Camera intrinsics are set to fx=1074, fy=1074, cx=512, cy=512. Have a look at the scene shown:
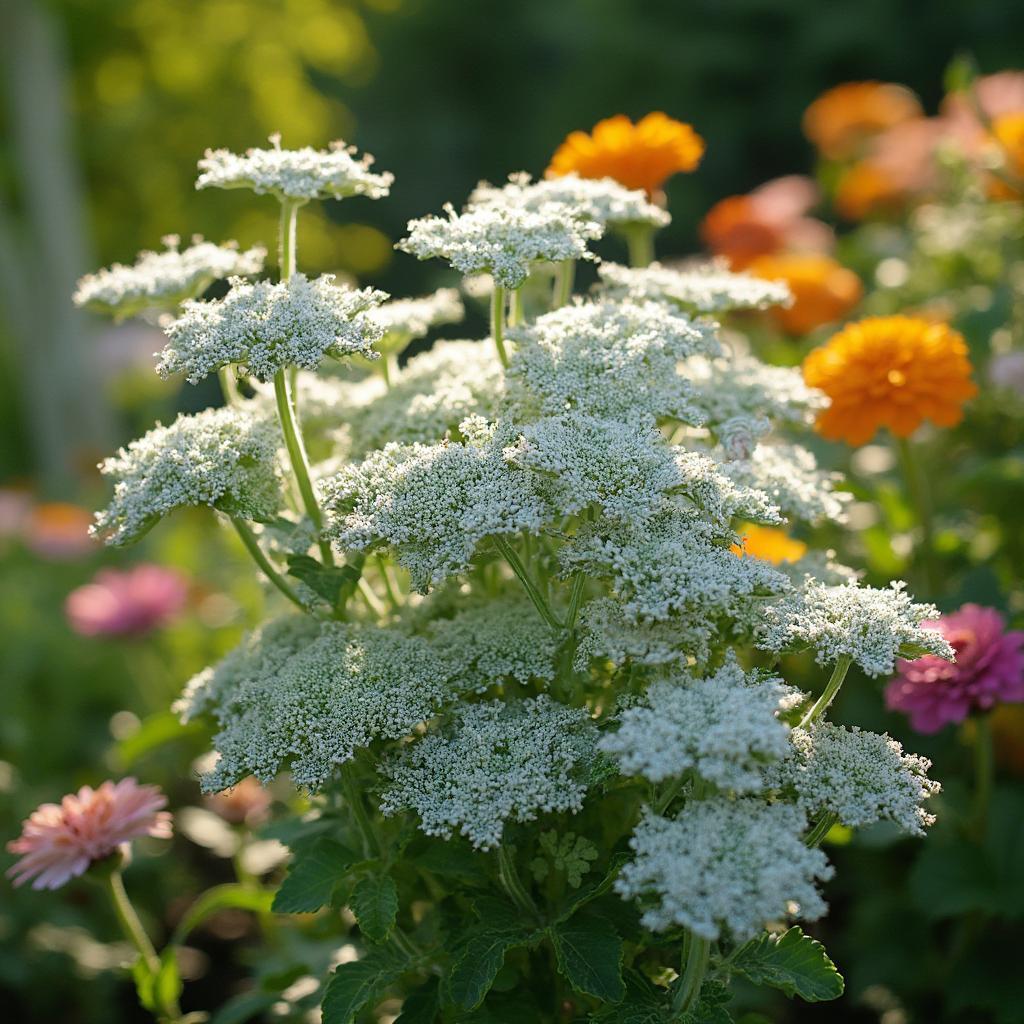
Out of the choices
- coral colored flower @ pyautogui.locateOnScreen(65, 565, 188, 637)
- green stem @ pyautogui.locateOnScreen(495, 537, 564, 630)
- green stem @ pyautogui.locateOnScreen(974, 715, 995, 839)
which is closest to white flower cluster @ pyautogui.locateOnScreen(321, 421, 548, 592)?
green stem @ pyautogui.locateOnScreen(495, 537, 564, 630)

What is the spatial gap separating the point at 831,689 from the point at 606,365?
1.04 feet

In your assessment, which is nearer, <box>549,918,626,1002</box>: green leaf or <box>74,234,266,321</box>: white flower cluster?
<box>549,918,626,1002</box>: green leaf

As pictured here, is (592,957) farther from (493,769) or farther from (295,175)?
(295,175)

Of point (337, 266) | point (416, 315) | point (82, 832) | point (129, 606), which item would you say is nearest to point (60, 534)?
point (129, 606)

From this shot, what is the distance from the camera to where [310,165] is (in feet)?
3.10

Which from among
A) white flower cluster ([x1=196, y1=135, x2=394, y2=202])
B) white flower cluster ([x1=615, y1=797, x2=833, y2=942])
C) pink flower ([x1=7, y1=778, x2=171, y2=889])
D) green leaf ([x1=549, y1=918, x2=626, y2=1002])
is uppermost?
white flower cluster ([x1=196, y1=135, x2=394, y2=202])

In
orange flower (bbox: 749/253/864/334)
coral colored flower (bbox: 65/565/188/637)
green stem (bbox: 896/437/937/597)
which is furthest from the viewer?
orange flower (bbox: 749/253/864/334)

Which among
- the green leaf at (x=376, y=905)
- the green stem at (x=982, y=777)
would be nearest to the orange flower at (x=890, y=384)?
the green stem at (x=982, y=777)

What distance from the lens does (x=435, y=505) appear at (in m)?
0.79

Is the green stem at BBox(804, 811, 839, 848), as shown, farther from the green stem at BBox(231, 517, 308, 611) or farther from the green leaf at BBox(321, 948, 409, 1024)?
the green stem at BBox(231, 517, 308, 611)

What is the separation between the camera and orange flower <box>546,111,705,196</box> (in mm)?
1263

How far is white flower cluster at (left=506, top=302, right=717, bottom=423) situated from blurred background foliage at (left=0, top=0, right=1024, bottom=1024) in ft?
1.92

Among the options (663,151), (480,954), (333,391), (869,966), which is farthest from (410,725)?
(869,966)

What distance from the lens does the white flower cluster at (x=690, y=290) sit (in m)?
1.06
